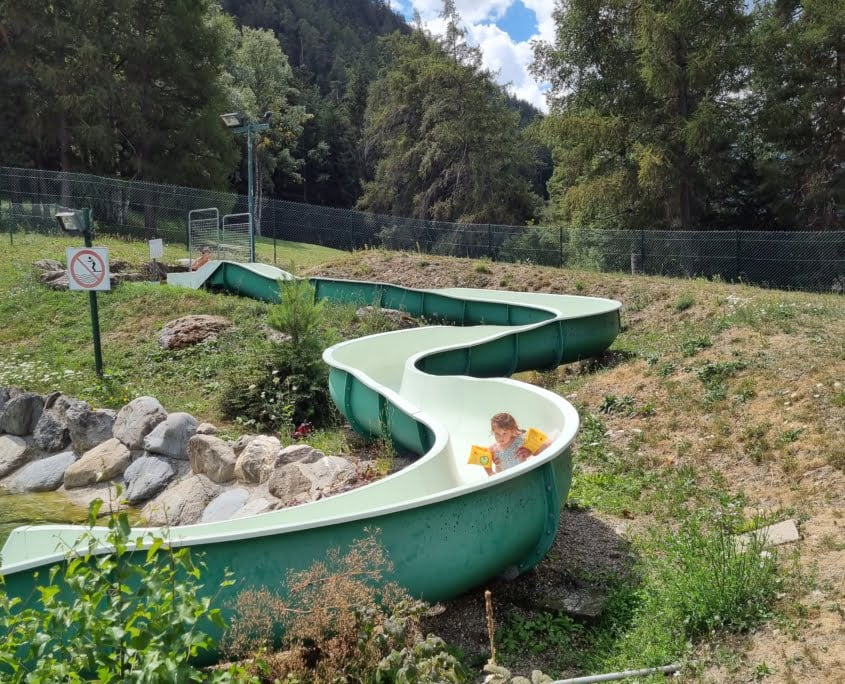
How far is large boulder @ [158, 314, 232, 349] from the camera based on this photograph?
11180 mm

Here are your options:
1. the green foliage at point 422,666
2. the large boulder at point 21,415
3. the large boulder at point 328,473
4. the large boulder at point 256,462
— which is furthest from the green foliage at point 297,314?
the green foliage at point 422,666

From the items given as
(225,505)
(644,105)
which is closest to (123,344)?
(225,505)

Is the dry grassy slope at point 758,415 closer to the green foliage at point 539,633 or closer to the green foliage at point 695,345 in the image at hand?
the green foliage at point 695,345

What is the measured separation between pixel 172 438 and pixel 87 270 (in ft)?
10.4

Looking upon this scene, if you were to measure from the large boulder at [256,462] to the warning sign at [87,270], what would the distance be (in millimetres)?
4058

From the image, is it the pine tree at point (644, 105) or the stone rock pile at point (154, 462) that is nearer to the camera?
the stone rock pile at point (154, 462)

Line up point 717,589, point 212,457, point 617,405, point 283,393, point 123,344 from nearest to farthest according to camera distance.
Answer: point 717,589
point 212,457
point 617,405
point 283,393
point 123,344

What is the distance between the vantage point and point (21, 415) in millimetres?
9273

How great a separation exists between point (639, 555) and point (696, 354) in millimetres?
4748

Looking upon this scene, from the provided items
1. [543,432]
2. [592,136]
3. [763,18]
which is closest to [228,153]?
[592,136]

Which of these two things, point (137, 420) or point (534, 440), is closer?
point (534, 440)

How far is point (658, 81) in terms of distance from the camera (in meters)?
24.9

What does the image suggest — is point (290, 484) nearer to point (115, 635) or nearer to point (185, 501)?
point (185, 501)

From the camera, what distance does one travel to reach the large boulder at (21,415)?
9.24 meters
